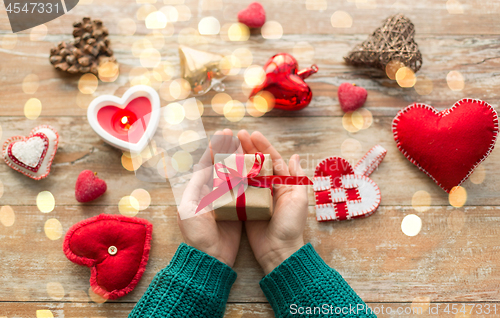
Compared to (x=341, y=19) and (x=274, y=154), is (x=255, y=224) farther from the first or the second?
(x=341, y=19)

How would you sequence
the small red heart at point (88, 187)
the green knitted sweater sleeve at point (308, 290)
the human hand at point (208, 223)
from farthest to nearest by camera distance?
the small red heart at point (88, 187)
the human hand at point (208, 223)
the green knitted sweater sleeve at point (308, 290)

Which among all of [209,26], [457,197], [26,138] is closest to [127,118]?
[26,138]

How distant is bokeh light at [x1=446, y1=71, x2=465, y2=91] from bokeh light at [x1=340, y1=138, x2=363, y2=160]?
44 centimetres

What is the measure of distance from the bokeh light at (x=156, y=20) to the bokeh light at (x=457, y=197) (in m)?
1.27

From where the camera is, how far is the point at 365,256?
121 centimetres

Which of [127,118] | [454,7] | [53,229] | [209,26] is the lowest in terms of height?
[53,229]

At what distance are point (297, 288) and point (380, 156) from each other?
22.1 inches

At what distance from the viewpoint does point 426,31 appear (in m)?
1.37

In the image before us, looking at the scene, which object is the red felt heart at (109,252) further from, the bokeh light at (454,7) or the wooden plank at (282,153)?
the bokeh light at (454,7)

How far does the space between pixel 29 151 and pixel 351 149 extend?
1166 millimetres

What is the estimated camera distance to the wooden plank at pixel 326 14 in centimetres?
137

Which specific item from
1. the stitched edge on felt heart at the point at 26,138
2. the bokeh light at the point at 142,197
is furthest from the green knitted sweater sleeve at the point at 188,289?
the stitched edge on felt heart at the point at 26,138

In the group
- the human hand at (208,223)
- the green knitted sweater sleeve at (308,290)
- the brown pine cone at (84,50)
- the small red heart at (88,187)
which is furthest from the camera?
the brown pine cone at (84,50)

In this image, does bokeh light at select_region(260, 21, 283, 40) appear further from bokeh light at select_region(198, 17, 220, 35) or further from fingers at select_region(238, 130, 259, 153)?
fingers at select_region(238, 130, 259, 153)
